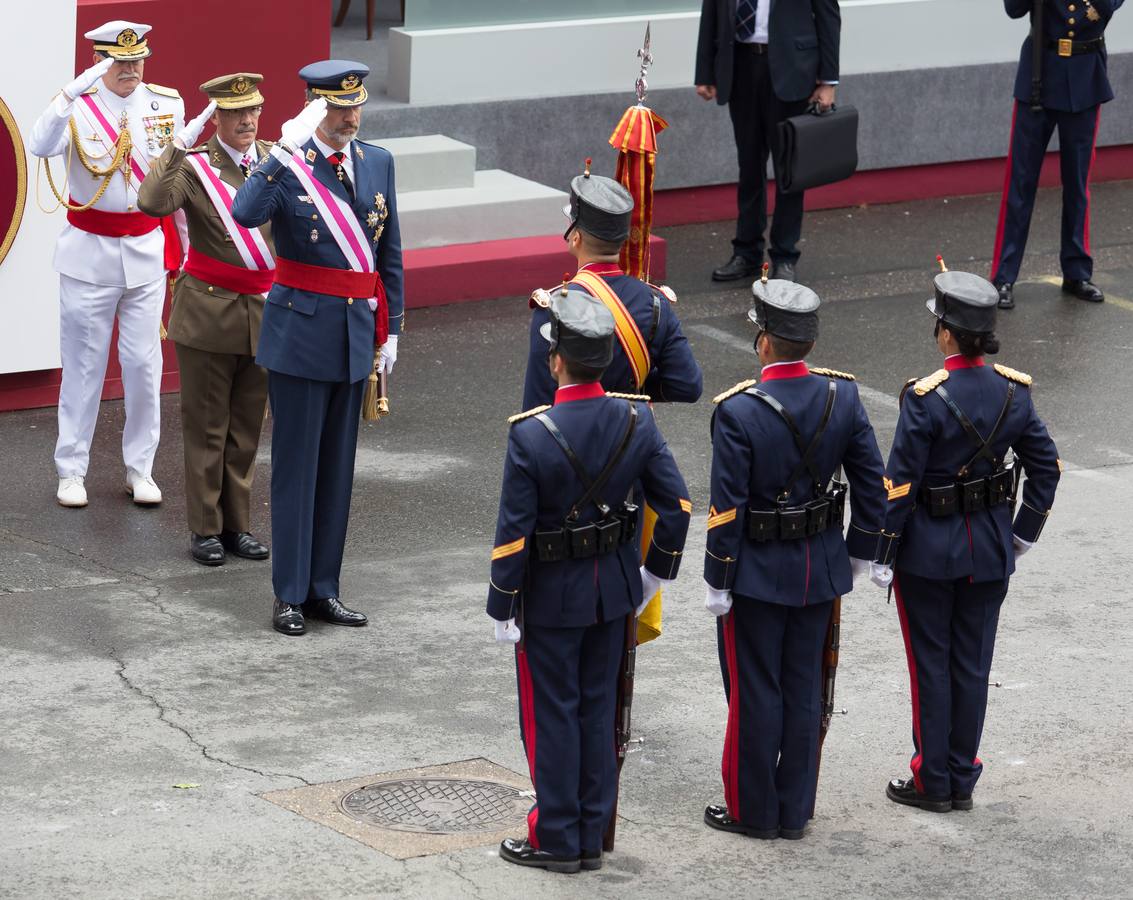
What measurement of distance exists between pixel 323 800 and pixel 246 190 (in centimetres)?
223

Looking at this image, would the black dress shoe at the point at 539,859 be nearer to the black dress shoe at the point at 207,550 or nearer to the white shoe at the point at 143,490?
the black dress shoe at the point at 207,550

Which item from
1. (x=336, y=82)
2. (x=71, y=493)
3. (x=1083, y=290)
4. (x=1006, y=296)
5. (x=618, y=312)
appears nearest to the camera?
(x=618, y=312)

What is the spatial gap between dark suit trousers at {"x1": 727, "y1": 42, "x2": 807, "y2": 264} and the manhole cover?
21.8ft

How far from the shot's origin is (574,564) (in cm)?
549

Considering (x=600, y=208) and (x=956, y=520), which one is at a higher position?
(x=600, y=208)

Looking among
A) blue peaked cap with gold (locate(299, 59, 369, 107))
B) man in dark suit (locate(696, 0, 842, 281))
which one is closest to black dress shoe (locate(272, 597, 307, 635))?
blue peaked cap with gold (locate(299, 59, 369, 107))

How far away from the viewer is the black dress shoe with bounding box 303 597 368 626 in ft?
24.5

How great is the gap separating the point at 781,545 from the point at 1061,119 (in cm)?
704

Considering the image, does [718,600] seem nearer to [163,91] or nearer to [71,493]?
[71,493]

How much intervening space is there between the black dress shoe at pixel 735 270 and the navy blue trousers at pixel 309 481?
17.2 ft

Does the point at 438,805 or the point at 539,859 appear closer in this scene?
the point at 539,859

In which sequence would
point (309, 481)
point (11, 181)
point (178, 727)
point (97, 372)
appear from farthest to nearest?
point (11, 181) < point (97, 372) < point (309, 481) < point (178, 727)

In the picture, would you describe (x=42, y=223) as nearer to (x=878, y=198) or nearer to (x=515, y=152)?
(x=515, y=152)

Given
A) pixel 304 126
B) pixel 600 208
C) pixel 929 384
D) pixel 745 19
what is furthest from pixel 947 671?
pixel 745 19
